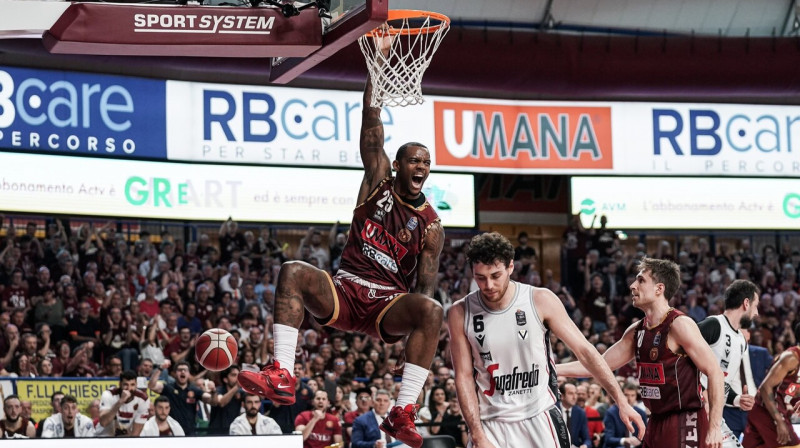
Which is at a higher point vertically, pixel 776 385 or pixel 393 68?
pixel 393 68

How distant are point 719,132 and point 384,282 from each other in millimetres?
15177

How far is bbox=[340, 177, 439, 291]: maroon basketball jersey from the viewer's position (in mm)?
7473

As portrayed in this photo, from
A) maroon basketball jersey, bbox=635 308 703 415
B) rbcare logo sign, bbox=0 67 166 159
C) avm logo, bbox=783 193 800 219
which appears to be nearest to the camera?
maroon basketball jersey, bbox=635 308 703 415

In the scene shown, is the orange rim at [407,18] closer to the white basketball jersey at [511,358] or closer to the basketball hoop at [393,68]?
the basketball hoop at [393,68]

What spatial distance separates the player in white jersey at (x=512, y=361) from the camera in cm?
660

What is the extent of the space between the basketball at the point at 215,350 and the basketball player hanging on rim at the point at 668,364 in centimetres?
315

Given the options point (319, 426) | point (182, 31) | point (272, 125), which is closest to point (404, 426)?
point (182, 31)

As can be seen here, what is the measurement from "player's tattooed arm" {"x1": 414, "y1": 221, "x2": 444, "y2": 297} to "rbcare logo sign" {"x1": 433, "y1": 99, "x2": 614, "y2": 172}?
1221 centimetres

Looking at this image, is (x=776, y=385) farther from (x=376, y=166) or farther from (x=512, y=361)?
(x=376, y=166)

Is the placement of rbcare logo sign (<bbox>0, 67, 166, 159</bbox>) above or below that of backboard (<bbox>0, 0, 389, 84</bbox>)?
above

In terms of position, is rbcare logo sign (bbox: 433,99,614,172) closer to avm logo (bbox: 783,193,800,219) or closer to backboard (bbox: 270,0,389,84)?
avm logo (bbox: 783,193,800,219)

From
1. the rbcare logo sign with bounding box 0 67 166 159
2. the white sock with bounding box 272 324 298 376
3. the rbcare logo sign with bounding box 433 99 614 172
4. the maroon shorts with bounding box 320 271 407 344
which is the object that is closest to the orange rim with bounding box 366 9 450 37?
the maroon shorts with bounding box 320 271 407 344

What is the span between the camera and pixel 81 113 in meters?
17.2

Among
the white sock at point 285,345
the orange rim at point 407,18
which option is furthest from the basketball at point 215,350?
the orange rim at point 407,18
